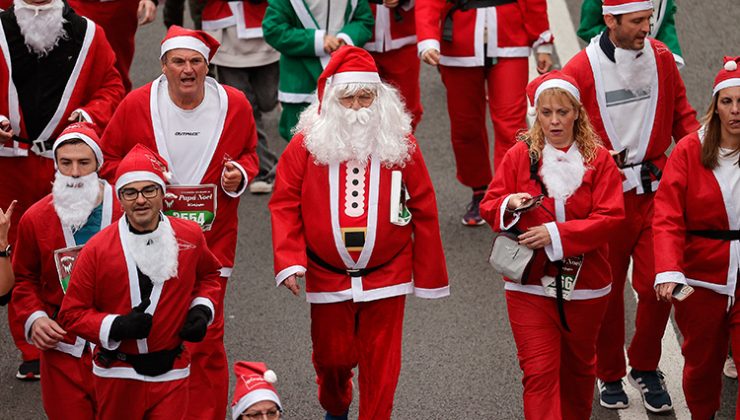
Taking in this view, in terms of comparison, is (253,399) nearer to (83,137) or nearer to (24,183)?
(83,137)

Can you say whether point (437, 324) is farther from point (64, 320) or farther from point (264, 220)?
point (64, 320)

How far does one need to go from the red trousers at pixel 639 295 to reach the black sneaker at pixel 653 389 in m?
0.10

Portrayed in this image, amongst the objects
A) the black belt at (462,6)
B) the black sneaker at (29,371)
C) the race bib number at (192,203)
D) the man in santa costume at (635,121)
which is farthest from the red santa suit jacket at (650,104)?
the black sneaker at (29,371)

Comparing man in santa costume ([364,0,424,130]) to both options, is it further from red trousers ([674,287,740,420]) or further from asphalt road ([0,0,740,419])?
red trousers ([674,287,740,420])

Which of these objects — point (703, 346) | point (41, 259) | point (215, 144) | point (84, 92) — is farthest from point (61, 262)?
point (703, 346)

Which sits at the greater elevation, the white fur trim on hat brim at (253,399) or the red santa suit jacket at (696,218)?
the red santa suit jacket at (696,218)

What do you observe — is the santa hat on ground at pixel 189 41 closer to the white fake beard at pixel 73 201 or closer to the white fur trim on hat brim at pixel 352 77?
the white fur trim on hat brim at pixel 352 77

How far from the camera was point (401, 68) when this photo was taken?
11266 mm

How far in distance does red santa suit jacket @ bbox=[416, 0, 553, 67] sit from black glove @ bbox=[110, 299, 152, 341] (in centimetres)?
420

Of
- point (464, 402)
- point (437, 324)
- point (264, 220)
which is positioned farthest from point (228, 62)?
point (464, 402)

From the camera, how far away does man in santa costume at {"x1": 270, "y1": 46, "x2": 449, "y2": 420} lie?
787 centimetres

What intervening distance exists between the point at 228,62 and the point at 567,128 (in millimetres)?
4553

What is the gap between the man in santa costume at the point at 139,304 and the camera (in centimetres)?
704

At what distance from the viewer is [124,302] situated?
7.09 metres
